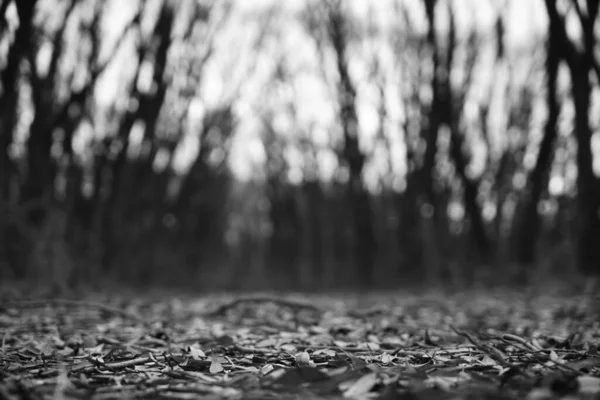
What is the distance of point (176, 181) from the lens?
1432 centimetres

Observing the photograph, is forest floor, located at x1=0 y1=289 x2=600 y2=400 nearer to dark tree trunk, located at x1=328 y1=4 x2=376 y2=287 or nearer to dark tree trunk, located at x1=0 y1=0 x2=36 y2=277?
dark tree trunk, located at x1=0 y1=0 x2=36 y2=277

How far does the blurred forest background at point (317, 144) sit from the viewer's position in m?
8.31

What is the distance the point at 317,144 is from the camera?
16.2 meters

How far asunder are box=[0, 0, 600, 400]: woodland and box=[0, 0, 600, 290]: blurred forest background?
0.18 feet

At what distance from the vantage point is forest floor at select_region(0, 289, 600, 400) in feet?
6.16

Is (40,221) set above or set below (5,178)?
below

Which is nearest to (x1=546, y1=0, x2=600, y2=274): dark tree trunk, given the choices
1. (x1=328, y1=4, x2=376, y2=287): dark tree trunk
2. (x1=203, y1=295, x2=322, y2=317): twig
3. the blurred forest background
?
the blurred forest background

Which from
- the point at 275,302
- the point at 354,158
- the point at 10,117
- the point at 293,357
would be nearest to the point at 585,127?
the point at 275,302

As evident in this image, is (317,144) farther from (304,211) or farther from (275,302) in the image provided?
(275,302)

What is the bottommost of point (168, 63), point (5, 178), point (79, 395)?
point (79, 395)

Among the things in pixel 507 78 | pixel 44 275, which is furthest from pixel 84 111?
pixel 507 78

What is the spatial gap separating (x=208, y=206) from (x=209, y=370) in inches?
567

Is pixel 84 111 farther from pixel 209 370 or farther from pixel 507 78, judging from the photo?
pixel 507 78

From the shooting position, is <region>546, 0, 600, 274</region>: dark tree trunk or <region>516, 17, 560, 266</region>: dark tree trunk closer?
<region>546, 0, 600, 274</region>: dark tree trunk
